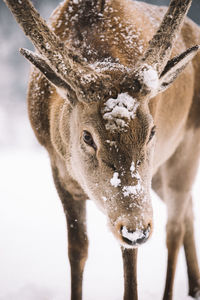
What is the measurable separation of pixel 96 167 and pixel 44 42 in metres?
0.98

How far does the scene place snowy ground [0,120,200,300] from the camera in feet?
15.4

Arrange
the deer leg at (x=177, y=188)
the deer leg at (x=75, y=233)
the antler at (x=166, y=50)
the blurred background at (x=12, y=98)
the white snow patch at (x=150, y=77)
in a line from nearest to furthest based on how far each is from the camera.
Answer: the white snow patch at (x=150, y=77) < the antler at (x=166, y=50) < the deer leg at (x=75, y=233) < the deer leg at (x=177, y=188) < the blurred background at (x=12, y=98)

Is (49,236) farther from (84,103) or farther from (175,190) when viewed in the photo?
(84,103)

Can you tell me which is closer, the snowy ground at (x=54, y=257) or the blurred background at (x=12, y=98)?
the snowy ground at (x=54, y=257)

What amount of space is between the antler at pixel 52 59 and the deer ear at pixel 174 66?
54 cm

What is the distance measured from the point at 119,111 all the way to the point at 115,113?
31mm

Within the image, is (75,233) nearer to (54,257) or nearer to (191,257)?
(191,257)

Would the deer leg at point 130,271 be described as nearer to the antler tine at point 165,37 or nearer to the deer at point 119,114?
the deer at point 119,114

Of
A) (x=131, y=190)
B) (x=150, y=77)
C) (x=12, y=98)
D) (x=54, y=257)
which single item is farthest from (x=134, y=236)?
(x=12, y=98)

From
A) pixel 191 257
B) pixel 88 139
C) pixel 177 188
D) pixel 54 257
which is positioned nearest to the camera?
pixel 88 139

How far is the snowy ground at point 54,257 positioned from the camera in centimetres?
468

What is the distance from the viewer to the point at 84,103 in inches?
109

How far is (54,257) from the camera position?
18.7ft

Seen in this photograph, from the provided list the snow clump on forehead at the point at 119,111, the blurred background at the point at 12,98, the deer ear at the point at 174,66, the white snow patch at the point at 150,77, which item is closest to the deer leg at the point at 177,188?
the deer ear at the point at 174,66
